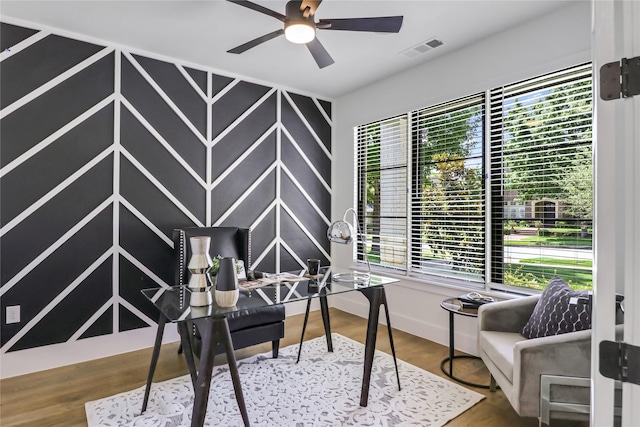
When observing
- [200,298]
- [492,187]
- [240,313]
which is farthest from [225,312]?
[492,187]

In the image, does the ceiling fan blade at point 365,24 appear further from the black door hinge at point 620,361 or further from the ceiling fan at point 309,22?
the black door hinge at point 620,361

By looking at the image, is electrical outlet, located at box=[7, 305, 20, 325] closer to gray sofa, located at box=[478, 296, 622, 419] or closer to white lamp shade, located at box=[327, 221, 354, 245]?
white lamp shade, located at box=[327, 221, 354, 245]

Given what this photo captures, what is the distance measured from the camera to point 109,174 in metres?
3.11

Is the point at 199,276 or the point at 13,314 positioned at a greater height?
the point at 199,276

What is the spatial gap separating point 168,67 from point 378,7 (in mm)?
2063

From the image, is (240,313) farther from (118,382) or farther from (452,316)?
(452,316)

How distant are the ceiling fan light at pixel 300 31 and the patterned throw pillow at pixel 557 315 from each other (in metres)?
A: 2.21

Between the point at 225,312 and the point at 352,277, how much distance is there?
1.15 meters

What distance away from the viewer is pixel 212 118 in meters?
3.68

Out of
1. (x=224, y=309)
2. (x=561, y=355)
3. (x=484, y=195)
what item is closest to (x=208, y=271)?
(x=224, y=309)

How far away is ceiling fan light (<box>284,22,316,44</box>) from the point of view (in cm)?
212

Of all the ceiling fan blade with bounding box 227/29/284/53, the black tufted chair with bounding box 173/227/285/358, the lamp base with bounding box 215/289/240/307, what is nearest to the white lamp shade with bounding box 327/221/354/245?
the black tufted chair with bounding box 173/227/285/358

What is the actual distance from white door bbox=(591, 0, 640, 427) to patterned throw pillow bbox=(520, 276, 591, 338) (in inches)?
54.2

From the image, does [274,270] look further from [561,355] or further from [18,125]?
[561,355]
